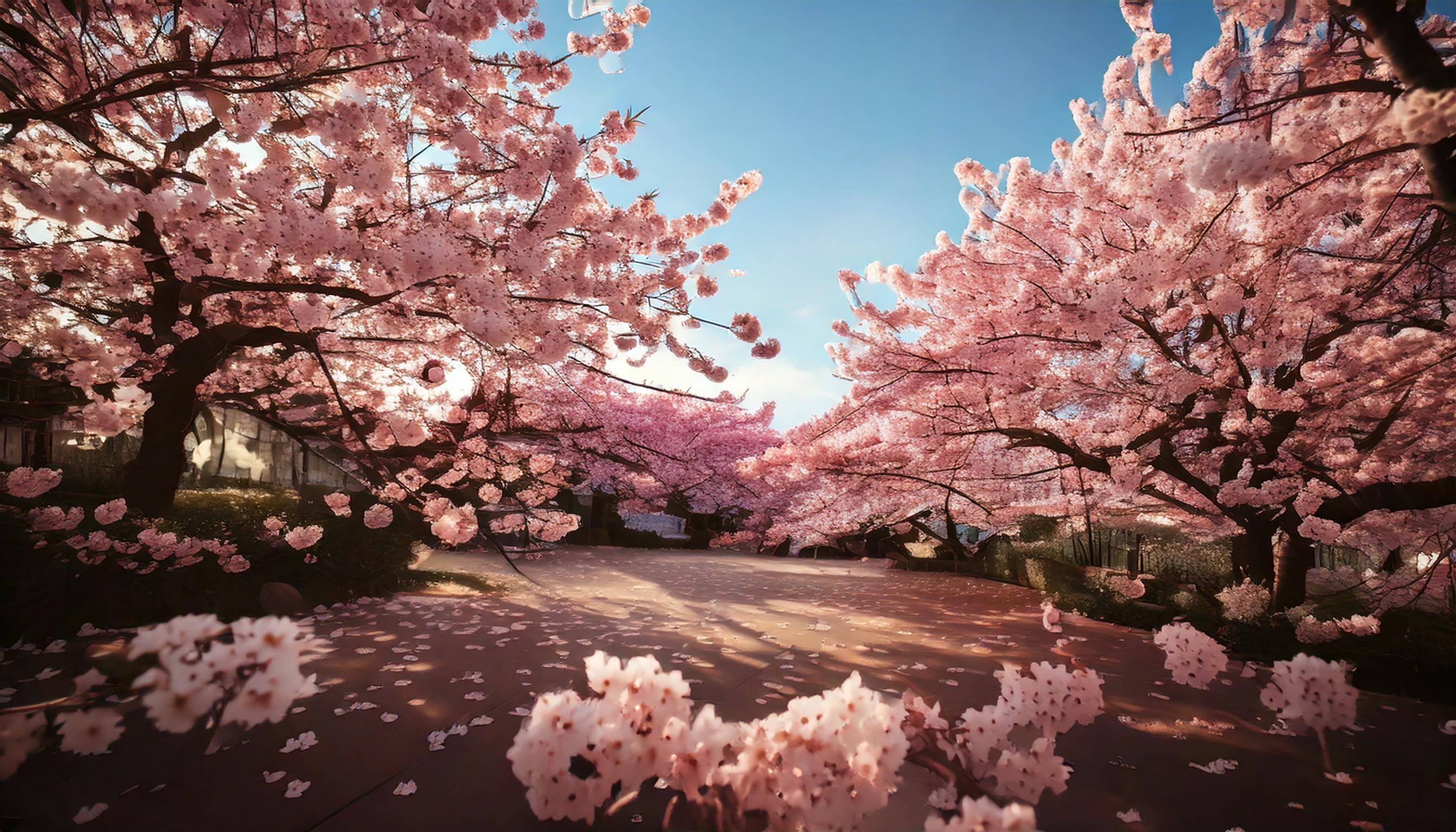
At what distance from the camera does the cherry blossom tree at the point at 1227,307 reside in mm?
3037

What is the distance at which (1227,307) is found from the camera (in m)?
4.39

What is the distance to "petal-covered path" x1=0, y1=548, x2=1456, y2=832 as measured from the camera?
2223mm

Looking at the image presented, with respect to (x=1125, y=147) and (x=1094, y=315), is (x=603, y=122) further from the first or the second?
(x=1125, y=147)

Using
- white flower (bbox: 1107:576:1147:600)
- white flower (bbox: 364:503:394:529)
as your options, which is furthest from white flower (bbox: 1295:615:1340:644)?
white flower (bbox: 364:503:394:529)

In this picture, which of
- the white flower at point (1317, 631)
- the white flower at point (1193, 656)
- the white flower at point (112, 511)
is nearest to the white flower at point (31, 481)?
the white flower at point (112, 511)

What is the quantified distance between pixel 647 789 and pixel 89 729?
5.68 ft

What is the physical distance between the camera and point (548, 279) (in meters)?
4.11

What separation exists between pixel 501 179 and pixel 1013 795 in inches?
184

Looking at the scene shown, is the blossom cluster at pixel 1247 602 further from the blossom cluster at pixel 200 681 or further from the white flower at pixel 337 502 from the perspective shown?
the white flower at pixel 337 502

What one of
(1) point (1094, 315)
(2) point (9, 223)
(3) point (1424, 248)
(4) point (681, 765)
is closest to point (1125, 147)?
(1) point (1094, 315)

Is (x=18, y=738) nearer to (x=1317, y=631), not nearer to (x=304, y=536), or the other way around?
(x=304, y=536)

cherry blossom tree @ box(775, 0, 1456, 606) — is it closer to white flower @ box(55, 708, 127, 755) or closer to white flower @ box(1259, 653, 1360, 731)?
white flower @ box(1259, 653, 1360, 731)

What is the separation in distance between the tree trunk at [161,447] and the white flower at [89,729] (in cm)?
521

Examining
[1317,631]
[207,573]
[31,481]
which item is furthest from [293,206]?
[1317,631]
